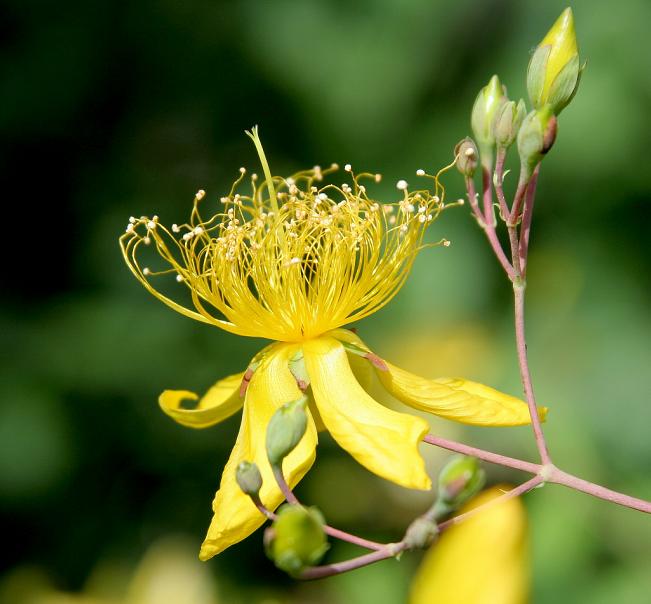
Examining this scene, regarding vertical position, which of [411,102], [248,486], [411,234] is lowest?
[248,486]

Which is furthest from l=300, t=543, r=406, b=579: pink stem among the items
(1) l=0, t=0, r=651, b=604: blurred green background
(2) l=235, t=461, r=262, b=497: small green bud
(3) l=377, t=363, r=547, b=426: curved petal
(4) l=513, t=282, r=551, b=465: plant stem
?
(1) l=0, t=0, r=651, b=604: blurred green background

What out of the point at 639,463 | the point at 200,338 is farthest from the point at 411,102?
the point at 639,463

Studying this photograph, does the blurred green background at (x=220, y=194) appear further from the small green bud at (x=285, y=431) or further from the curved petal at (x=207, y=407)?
the small green bud at (x=285, y=431)

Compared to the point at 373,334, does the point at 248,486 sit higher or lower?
lower

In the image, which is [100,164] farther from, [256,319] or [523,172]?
[523,172]

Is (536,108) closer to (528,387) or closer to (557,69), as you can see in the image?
(557,69)

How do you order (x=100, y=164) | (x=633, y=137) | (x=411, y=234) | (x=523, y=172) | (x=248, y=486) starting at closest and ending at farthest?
(x=248, y=486) → (x=523, y=172) → (x=411, y=234) → (x=633, y=137) → (x=100, y=164)

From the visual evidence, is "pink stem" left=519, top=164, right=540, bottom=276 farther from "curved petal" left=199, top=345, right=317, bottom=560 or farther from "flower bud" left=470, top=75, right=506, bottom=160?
"curved petal" left=199, top=345, right=317, bottom=560
